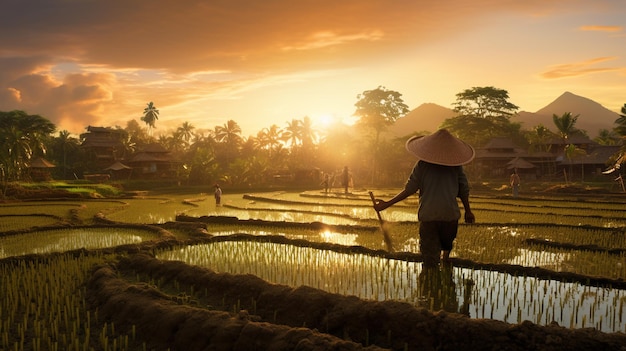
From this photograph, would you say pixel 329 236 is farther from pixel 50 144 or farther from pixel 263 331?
pixel 50 144

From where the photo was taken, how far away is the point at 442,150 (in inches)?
219

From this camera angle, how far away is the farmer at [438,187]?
5488mm

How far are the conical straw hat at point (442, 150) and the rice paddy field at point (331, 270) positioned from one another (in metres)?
1.45

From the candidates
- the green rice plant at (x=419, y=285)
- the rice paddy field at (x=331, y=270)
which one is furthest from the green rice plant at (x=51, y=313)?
the green rice plant at (x=419, y=285)

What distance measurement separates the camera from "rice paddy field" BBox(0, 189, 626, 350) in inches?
169

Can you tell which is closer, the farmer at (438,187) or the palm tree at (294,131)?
the farmer at (438,187)

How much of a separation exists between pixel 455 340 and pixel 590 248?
20.7 feet

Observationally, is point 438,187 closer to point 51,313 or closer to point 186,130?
point 51,313

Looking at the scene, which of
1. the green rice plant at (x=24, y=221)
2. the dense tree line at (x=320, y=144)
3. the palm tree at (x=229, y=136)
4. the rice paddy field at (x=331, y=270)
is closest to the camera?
the rice paddy field at (x=331, y=270)

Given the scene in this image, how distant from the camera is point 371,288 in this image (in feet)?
18.1

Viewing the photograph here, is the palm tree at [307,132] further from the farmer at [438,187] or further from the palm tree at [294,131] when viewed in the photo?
the farmer at [438,187]

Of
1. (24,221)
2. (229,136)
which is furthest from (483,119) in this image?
(24,221)

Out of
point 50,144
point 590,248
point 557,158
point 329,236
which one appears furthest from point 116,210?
point 557,158

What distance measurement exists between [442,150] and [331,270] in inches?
93.7
